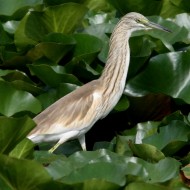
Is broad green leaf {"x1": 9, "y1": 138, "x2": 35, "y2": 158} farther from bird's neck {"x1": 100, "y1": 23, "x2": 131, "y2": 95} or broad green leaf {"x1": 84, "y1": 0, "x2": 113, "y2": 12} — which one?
broad green leaf {"x1": 84, "y1": 0, "x2": 113, "y2": 12}

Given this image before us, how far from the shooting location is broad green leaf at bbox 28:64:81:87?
6031 mm

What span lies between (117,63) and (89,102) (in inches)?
15.0

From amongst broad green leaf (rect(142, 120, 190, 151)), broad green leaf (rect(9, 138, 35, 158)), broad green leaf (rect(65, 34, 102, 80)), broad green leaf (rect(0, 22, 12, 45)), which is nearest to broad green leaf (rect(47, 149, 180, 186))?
broad green leaf (rect(9, 138, 35, 158))

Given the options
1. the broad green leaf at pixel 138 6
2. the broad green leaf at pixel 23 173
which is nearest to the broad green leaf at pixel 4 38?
the broad green leaf at pixel 138 6

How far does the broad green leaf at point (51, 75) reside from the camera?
6031mm

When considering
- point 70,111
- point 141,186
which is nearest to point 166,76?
point 70,111

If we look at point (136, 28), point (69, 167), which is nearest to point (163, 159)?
point (69, 167)

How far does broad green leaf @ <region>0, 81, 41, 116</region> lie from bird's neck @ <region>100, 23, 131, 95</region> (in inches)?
20.5

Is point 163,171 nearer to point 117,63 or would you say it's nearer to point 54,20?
point 117,63

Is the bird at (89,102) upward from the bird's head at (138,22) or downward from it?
downward

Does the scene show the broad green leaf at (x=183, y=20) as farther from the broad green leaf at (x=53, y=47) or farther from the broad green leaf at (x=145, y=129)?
the broad green leaf at (x=145, y=129)

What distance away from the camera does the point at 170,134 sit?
217 inches

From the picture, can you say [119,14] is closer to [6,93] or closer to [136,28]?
[136,28]

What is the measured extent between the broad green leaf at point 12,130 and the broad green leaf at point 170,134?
0.94 metres
